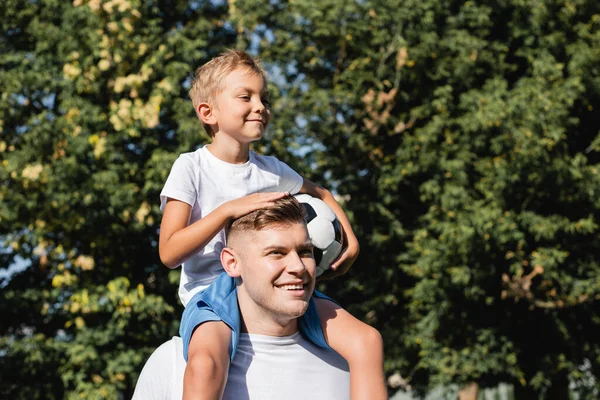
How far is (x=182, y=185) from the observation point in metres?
3.64

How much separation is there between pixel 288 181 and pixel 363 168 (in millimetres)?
12358

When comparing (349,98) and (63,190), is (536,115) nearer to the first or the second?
(349,98)

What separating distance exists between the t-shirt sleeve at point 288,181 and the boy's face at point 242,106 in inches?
12.1

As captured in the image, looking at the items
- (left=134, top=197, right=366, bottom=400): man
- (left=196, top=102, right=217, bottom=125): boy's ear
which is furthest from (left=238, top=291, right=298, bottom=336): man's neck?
(left=196, top=102, right=217, bottom=125): boy's ear

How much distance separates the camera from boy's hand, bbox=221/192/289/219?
331 cm

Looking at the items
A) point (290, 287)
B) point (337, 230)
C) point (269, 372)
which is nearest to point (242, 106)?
point (337, 230)

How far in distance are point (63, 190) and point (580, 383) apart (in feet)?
31.9

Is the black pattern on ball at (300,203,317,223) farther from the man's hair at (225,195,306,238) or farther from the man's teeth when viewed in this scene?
the man's teeth

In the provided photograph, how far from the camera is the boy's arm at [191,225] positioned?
11.0 feet

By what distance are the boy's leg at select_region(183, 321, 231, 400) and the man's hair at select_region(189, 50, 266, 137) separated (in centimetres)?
115

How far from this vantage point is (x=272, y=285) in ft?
10.7

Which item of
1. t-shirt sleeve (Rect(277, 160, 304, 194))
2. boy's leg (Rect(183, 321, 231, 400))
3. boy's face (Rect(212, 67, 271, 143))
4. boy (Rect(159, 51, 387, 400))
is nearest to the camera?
boy's leg (Rect(183, 321, 231, 400))

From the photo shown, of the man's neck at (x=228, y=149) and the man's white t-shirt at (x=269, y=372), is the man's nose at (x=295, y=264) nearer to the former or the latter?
the man's white t-shirt at (x=269, y=372)

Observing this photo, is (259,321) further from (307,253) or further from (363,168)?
(363,168)
